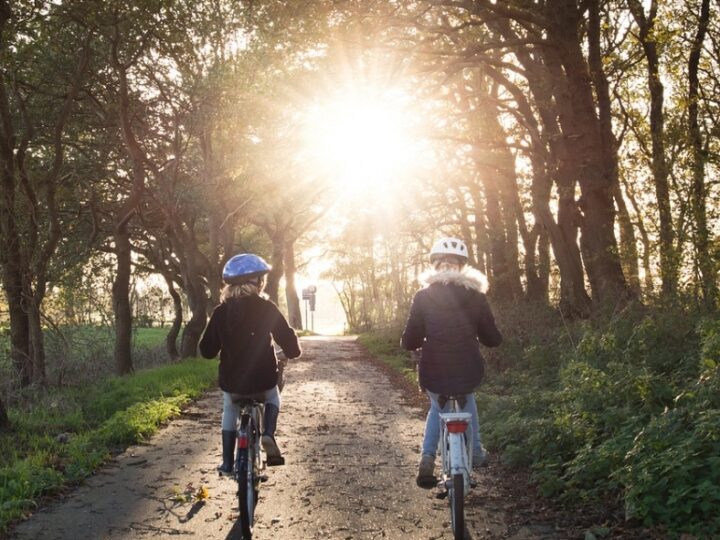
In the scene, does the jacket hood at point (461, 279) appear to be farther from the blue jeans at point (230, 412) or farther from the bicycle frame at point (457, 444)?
the blue jeans at point (230, 412)

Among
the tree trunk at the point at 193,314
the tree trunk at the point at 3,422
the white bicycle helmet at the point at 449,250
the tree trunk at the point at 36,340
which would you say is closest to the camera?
the white bicycle helmet at the point at 449,250

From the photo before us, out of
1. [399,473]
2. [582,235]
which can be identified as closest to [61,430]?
[399,473]

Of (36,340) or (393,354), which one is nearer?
(36,340)

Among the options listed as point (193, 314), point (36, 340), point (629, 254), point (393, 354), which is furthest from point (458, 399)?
point (393, 354)

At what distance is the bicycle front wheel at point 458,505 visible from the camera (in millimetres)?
4875

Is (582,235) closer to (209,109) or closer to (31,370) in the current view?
(209,109)

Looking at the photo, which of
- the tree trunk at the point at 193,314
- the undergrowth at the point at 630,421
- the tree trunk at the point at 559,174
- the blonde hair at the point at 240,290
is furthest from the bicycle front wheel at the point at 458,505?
the tree trunk at the point at 193,314

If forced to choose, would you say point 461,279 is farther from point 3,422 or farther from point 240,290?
point 3,422

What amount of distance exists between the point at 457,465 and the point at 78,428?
6.31m

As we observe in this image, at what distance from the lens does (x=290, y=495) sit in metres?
6.39

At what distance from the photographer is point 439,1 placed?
12781 millimetres

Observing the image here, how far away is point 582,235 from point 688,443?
10179mm

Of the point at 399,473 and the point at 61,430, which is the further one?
the point at 61,430

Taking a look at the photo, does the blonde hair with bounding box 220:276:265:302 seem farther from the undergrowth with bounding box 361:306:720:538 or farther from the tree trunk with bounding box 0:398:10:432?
the tree trunk with bounding box 0:398:10:432
